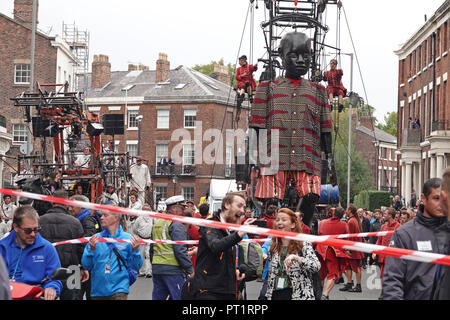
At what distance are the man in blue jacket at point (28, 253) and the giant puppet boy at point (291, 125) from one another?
5087 millimetres

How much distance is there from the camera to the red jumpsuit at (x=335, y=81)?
1435cm

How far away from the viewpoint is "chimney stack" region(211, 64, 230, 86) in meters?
72.5

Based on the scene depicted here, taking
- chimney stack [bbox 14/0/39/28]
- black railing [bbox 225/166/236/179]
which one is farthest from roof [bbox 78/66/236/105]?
chimney stack [bbox 14/0/39/28]

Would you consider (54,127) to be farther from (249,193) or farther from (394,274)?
(394,274)

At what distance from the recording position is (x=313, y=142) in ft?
39.0

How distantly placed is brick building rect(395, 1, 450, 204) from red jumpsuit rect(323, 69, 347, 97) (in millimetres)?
30410

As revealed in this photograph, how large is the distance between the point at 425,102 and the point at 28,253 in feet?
145

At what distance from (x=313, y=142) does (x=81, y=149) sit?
8992 millimetres

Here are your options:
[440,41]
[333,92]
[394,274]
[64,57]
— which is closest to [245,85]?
[333,92]

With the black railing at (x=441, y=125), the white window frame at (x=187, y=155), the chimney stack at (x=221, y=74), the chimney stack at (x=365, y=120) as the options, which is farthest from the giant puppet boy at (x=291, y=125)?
the chimney stack at (x=365, y=120)

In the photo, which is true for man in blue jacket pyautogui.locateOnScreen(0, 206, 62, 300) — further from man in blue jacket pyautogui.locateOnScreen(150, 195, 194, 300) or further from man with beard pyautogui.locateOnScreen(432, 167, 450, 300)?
man in blue jacket pyautogui.locateOnScreen(150, 195, 194, 300)

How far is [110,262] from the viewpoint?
8656 mm

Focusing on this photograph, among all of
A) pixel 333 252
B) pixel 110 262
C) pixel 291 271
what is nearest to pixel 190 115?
pixel 333 252

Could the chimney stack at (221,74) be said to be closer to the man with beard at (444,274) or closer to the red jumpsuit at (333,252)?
the red jumpsuit at (333,252)
